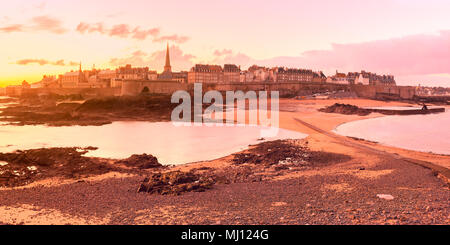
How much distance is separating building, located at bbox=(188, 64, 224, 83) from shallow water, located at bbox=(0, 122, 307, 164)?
2674 inches

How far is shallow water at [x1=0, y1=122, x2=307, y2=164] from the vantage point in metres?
17.6

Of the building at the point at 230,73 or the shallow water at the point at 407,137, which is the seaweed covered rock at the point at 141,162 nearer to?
the shallow water at the point at 407,137

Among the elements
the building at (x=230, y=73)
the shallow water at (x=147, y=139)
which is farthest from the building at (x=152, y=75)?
the shallow water at (x=147, y=139)

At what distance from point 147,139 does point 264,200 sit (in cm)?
1501

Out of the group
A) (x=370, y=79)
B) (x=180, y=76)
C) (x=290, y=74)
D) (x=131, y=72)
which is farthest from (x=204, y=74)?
(x=370, y=79)

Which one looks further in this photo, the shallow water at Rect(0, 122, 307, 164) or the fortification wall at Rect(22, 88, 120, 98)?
the fortification wall at Rect(22, 88, 120, 98)

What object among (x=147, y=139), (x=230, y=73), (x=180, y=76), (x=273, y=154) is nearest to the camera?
(x=273, y=154)

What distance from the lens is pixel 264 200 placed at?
8.97m

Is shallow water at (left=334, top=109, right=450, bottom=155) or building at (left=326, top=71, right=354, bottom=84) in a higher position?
building at (left=326, top=71, right=354, bottom=84)

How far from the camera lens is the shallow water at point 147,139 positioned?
1761 centimetres

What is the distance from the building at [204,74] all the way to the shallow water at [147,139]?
67.9m

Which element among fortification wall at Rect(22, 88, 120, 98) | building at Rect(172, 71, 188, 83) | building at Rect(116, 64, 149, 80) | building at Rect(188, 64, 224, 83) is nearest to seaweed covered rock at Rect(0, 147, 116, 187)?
fortification wall at Rect(22, 88, 120, 98)

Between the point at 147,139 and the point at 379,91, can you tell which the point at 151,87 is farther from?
the point at 379,91

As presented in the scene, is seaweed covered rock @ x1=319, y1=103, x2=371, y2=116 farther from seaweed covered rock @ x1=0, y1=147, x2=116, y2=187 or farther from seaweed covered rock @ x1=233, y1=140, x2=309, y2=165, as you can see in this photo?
seaweed covered rock @ x1=0, y1=147, x2=116, y2=187
